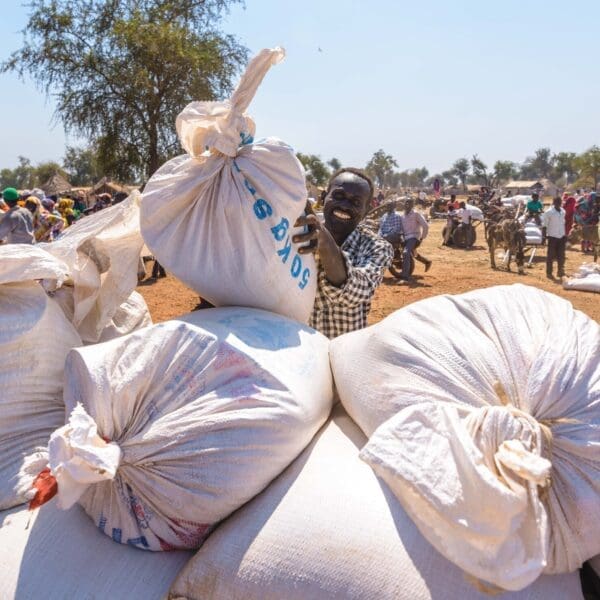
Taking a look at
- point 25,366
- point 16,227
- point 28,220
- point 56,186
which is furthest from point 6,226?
point 56,186

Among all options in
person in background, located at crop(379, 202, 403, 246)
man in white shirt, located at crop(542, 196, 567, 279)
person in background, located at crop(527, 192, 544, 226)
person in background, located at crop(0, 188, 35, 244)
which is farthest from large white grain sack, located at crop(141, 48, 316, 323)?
person in background, located at crop(527, 192, 544, 226)

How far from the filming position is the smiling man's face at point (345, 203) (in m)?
2.25

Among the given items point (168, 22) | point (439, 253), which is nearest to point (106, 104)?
point (168, 22)

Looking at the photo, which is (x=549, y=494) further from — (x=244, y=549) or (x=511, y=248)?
(x=511, y=248)

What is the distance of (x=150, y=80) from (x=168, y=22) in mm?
1468

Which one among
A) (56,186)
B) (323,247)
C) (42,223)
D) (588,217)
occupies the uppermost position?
(323,247)

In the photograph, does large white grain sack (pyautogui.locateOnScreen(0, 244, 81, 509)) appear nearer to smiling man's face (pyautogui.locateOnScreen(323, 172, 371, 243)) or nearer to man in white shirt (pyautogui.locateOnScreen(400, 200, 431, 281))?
smiling man's face (pyautogui.locateOnScreen(323, 172, 371, 243))

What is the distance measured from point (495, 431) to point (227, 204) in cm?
93

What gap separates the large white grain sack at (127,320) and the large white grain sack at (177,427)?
0.52 metres

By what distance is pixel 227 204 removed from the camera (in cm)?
161

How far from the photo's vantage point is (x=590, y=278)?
9.80 meters

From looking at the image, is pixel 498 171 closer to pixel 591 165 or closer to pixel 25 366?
pixel 591 165

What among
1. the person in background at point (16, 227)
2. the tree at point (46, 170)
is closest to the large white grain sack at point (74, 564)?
the person in background at point (16, 227)

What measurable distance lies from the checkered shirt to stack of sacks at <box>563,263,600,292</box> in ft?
28.0
